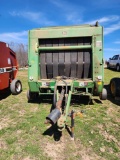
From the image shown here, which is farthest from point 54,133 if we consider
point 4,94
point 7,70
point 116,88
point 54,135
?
point 4,94

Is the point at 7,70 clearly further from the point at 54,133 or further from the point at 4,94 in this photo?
the point at 54,133

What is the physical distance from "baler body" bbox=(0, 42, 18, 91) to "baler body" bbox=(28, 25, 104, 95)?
1.65 metres

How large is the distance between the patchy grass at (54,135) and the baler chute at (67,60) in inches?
30.4

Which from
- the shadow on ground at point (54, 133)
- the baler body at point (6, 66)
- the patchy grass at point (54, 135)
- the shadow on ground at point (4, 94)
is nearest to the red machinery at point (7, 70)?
the baler body at point (6, 66)

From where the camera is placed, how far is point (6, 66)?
7781mm

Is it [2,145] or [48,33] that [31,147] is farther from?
[48,33]

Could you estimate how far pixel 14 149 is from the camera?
376 centimetres

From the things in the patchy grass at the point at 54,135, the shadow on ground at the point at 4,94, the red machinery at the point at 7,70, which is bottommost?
the patchy grass at the point at 54,135

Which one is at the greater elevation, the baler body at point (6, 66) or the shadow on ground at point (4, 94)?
the baler body at point (6, 66)

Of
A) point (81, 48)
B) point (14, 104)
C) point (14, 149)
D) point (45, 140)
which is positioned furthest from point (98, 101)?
point (14, 149)

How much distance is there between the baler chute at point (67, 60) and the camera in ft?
19.5

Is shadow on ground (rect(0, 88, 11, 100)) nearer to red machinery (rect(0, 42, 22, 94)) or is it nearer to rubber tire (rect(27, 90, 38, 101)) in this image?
red machinery (rect(0, 42, 22, 94))

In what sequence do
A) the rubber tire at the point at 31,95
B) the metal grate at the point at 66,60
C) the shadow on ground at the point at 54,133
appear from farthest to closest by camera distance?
the rubber tire at the point at 31,95
the metal grate at the point at 66,60
the shadow on ground at the point at 54,133

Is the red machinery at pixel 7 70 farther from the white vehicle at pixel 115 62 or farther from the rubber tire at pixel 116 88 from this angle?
the white vehicle at pixel 115 62
